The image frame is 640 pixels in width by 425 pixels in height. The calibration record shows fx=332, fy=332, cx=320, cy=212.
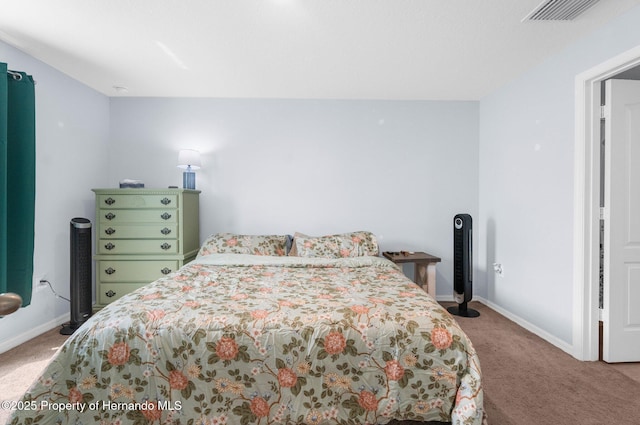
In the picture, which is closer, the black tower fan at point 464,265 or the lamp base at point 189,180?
the black tower fan at point 464,265

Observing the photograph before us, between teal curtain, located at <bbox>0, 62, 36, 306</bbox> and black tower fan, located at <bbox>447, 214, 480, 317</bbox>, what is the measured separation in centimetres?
385

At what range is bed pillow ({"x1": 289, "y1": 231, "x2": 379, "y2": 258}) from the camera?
337cm

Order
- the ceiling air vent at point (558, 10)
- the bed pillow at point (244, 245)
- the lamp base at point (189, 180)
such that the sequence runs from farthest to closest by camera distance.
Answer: the lamp base at point (189, 180), the bed pillow at point (244, 245), the ceiling air vent at point (558, 10)

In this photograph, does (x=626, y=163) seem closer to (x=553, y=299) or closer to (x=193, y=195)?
(x=553, y=299)

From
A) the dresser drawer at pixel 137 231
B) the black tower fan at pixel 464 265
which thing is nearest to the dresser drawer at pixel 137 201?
the dresser drawer at pixel 137 231

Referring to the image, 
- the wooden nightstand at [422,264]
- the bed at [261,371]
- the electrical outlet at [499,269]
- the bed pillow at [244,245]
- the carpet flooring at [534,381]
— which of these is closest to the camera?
the bed at [261,371]

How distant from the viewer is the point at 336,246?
3.41 metres

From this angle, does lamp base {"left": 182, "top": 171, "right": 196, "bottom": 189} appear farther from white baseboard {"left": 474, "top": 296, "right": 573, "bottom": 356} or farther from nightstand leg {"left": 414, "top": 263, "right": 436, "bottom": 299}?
white baseboard {"left": 474, "top": 296, "right": 573, "bottom": 356}

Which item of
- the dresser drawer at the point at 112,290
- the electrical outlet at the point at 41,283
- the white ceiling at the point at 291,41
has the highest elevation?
the white ceiling at the point at 291,41

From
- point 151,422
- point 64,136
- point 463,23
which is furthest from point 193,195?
point 463,23

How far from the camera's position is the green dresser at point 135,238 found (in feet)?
11.0

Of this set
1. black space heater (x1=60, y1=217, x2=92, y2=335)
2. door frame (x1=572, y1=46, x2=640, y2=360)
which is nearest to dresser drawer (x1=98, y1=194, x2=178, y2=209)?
black space heater (x1=60, y1=217, x2=92, y2=335)

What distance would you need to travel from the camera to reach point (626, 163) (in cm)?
239

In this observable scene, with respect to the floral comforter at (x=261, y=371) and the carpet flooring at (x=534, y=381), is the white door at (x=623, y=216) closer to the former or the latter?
the carpet flooring at (x=534, y=381)
